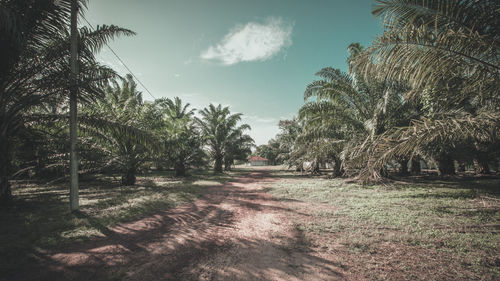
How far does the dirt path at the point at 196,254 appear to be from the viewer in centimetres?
229

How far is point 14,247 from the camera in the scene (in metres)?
2.80

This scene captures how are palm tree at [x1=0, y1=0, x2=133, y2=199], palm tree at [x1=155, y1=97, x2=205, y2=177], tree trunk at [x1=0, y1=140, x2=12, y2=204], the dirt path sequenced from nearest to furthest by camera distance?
the dirt path
palm tree at [x1=0, y1=0, x2=133, y2=199]
tree trunk at [x1=0, y1=140, x2=12, y2=204]
palm tree at [x1=155, y1=97, x2=205, y2=177]

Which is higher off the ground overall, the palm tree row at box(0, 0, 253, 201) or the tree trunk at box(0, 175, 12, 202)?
the palm tree row at box(0, 0, 253, 201)

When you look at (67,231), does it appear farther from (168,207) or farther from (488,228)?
(488,228)

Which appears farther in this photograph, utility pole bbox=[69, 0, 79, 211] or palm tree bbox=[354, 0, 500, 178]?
utility pole bbox=[69, 0, 79, 211]

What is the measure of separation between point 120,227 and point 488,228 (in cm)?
732

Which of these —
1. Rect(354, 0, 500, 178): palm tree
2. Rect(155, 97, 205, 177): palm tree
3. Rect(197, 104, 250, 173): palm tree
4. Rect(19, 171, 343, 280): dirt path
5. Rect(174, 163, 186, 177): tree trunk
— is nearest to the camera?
Rect(19, 171, 343, 280): dirt path

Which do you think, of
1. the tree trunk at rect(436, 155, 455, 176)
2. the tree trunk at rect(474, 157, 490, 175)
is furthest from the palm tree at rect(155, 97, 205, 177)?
the tree trunk at rect(474, 157, 490, 175)

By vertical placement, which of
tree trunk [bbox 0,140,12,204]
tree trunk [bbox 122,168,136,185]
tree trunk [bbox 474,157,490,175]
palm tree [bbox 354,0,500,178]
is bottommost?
tree trunk [bbox 474,157,490,175]

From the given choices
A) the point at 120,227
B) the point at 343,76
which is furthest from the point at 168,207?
the point at 343,76

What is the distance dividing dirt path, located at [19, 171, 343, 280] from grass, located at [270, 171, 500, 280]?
54cm

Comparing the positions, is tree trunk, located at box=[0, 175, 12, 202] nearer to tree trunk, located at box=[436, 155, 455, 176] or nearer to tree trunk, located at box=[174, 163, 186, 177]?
tree trunk, located at box=[174, 163, 186, 177]

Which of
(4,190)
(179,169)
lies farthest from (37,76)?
(179,169)

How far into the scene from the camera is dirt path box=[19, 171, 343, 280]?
2293 mm
